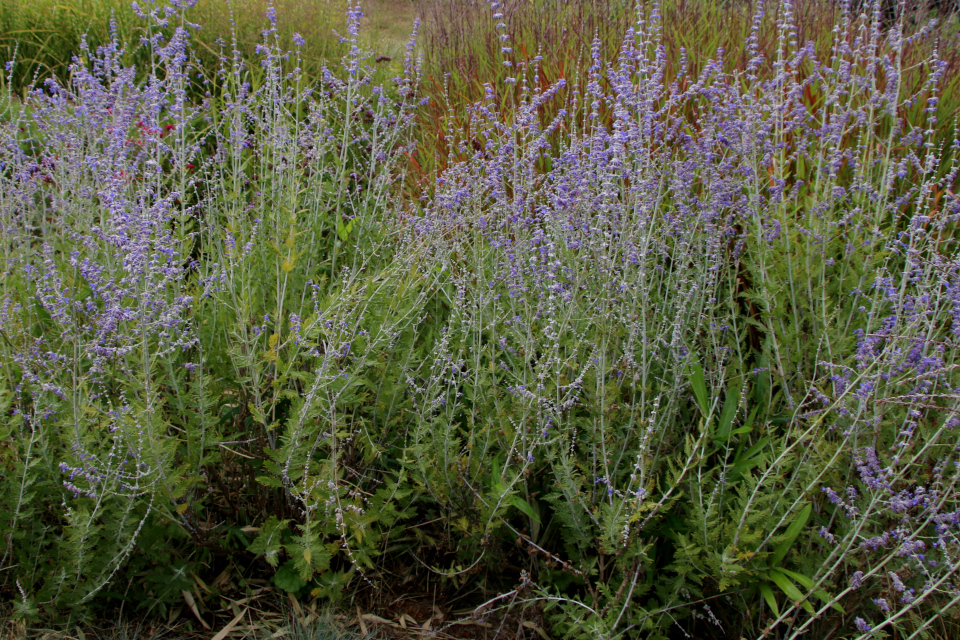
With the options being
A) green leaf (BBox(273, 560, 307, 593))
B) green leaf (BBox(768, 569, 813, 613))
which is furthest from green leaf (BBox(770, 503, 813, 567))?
green leaf (BBox(273, 560, 307, 593))

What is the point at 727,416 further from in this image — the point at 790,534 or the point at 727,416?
the point at 790,534

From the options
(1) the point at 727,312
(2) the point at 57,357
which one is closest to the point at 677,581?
(1) the point at 727,312

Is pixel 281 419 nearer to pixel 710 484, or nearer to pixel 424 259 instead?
pixel 424 259

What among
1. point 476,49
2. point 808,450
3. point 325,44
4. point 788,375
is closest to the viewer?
point 808,450

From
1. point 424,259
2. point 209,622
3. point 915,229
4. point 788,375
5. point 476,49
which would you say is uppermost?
point 476,49

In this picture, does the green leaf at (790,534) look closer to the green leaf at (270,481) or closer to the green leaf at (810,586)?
the green leaf at (810,586)

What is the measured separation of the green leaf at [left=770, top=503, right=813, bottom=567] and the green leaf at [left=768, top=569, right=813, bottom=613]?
0.10 feet

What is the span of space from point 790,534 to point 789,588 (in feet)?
0.51

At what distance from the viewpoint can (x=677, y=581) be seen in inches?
91.8

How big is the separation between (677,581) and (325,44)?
5.98 meters

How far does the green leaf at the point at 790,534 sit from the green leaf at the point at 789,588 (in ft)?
0.10

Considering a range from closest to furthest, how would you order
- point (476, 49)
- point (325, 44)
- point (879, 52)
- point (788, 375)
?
point (788, 375), point (879, 52), point (476, 49), point (325, 44)

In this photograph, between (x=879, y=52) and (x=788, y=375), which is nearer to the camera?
(x=788, y=375)

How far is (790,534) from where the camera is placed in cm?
220
